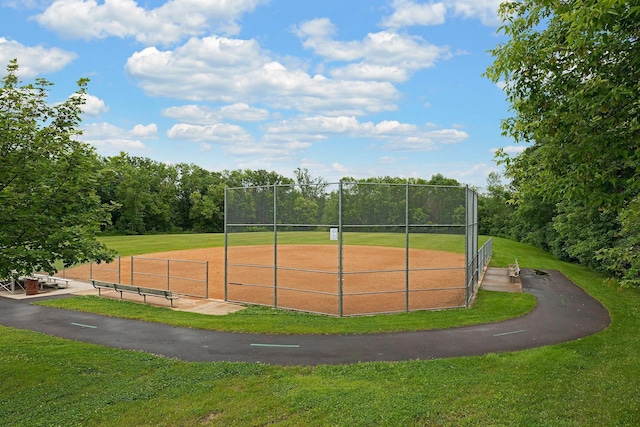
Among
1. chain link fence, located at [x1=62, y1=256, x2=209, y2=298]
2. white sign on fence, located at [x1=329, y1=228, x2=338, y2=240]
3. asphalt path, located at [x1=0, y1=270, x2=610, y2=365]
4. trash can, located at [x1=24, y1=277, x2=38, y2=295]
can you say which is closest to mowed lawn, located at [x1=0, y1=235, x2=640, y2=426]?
asphalt path, located at [x1=0, y1=270, x2=610, y2=365]

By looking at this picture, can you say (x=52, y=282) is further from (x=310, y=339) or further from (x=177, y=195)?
(x=177, y=195)

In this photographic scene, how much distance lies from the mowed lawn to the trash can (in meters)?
9.88

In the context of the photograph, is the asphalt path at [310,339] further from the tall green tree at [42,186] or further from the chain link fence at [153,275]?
the chain link fence at [153,275]

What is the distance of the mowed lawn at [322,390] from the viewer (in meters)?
6.88

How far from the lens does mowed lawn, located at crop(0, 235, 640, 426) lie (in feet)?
22.6

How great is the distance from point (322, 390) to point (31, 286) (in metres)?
Result: 17.1

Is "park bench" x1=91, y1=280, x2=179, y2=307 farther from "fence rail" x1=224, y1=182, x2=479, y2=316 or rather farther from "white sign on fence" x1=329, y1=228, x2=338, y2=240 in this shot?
"white sign on fence" x1=329, y1=228, x2=338, y2=240

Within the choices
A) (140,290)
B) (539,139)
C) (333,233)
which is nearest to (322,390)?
(539,139)

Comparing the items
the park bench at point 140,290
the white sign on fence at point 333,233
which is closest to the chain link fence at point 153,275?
the park bench at point 140,290

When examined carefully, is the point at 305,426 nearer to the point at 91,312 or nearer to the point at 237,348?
the point at 237,348

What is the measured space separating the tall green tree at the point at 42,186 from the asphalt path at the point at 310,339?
3.64 m

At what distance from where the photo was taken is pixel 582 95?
21.0 feet

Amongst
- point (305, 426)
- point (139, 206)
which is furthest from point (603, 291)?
point (139, 206)

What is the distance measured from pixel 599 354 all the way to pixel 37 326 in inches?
610
